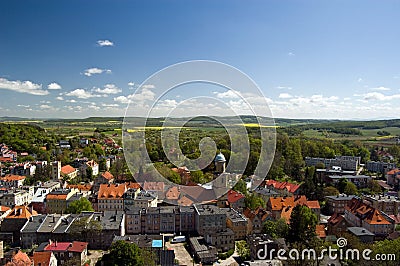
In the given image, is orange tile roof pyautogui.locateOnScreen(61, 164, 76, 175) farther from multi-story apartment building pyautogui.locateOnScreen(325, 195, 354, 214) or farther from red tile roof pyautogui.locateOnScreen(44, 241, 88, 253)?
multi-story apartment building pyautogui.locateOnScreen(325, 195, 354, 214)

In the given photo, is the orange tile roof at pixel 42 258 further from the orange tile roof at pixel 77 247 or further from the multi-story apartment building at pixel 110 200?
the multi-story apartment building at pixel 110 200

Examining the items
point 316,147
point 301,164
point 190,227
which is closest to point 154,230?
point 190,227

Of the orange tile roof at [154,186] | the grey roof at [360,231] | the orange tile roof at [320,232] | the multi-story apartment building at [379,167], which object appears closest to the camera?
the grey roof at [360,231]

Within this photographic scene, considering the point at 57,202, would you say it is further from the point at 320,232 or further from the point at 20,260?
the point at 320,232

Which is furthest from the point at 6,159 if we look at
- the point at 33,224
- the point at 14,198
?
the point at 33,224

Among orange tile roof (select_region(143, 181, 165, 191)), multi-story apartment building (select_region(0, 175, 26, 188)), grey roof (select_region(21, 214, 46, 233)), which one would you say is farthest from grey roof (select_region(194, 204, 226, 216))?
multi-story apartment building (select_region(0, 175, 26, 188))

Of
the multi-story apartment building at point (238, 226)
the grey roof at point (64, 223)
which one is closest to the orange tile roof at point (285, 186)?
the multi-story apartment building at point (238, 226)
